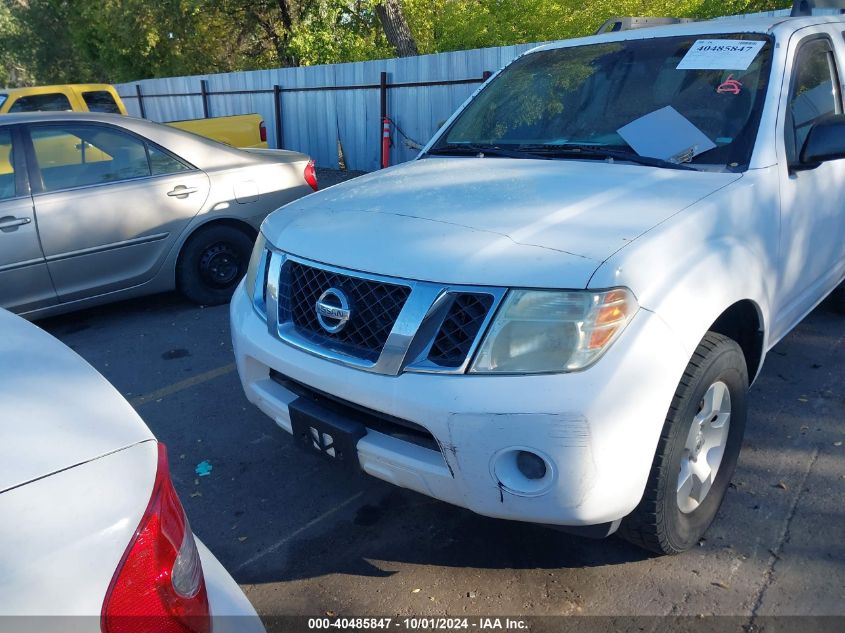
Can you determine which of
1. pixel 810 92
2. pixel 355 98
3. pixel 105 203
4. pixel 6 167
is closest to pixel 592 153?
pixel 810 92

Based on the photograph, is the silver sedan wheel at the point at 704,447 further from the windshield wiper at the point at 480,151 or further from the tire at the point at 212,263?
the tire at the point at 212,263

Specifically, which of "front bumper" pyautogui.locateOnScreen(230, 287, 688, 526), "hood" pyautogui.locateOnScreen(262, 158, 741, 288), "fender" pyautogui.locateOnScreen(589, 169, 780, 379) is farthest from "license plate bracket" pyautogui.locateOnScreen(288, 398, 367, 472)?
"fender" pyautogui.locateOnScreen(589, 169, 780, 379)

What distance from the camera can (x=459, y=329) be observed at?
7.11 feet

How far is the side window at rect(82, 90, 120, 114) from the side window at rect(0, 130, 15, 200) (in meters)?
5.44

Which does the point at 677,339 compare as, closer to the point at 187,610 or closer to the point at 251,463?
the point at 187,610

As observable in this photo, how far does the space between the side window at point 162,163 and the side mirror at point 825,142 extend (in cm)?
438

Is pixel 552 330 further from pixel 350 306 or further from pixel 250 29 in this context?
pixel 250 29

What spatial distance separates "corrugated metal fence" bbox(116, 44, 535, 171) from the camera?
10961 mm

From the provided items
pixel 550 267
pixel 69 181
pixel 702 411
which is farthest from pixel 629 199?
pixel 69 181

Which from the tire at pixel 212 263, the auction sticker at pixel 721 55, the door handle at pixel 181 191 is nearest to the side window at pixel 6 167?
the door handle at pixel 181 191

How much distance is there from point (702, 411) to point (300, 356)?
1442 mm

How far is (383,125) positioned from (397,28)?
14.1 ft

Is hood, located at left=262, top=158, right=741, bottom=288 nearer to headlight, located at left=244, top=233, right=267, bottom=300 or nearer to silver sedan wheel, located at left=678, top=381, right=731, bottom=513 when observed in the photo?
headlight, located at left=244, top=233, right=267, bottom=300

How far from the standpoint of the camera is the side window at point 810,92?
3127mm
